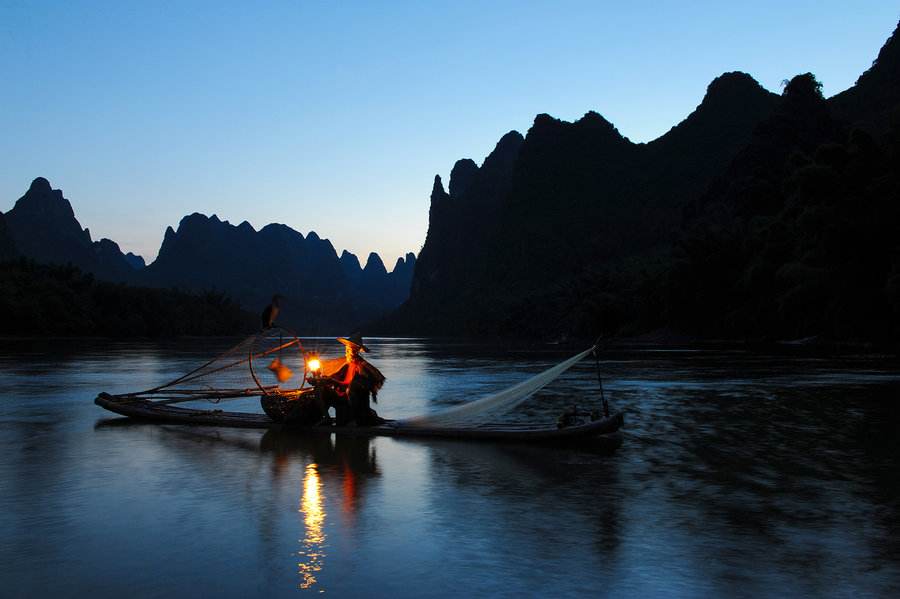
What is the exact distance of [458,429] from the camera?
13.5 m

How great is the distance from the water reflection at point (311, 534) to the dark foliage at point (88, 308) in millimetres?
88697

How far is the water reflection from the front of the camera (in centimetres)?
646

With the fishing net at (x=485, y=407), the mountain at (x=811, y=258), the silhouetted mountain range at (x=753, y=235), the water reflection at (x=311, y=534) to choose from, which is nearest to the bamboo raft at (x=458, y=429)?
the fishing net at (x=485, y=407)

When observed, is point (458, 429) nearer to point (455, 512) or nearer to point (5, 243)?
point (455, 512)

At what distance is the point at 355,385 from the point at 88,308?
103 metres

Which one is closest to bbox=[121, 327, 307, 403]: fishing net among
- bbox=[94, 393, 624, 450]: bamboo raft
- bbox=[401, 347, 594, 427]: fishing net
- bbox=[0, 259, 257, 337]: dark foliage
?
bbox=[94, 393, 624, 450]: bamboo raft

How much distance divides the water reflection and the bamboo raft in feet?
10.2

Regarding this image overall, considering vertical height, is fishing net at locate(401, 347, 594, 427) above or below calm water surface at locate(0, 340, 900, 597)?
above

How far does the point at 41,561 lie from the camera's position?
685cm

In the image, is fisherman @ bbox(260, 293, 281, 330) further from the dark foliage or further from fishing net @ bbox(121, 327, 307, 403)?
the dark foliage

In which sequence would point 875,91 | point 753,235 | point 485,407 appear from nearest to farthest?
point 485,407 → point 753,235 → point 875,91

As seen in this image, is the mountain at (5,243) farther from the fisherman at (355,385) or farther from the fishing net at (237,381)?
the fisherman at (355,385)

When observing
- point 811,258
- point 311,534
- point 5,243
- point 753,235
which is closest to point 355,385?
point 311,534

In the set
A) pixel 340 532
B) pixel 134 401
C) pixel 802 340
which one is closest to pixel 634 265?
pixel 802 340
